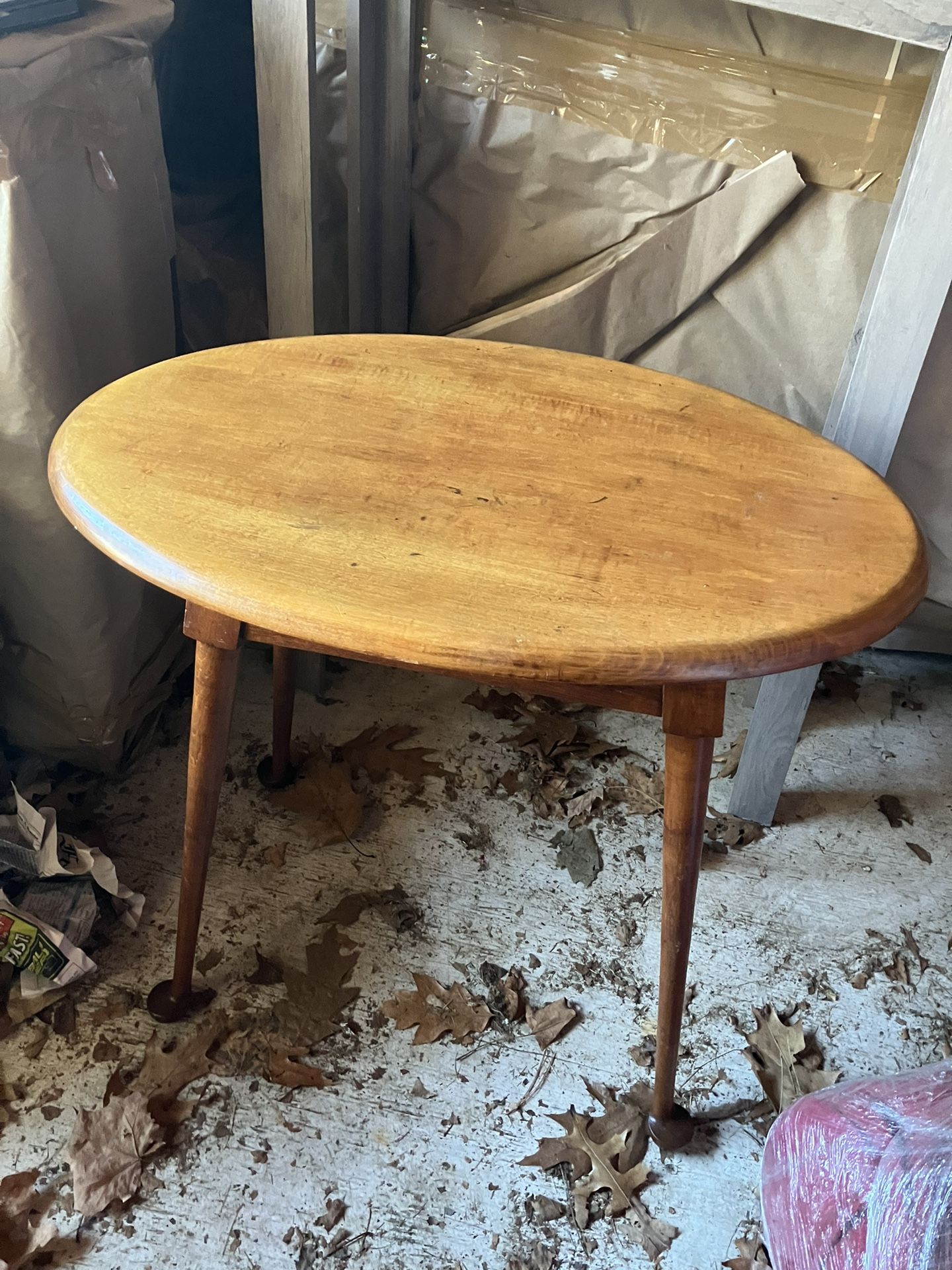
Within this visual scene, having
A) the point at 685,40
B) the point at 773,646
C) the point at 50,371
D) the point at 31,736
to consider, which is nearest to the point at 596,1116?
the point at 773,646

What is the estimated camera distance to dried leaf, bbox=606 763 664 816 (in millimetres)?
1573

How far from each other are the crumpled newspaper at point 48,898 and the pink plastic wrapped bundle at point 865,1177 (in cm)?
90

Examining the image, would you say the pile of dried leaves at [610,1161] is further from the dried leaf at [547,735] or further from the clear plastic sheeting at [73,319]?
the clear plastic sheeting at [73,319]

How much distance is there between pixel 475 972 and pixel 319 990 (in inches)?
8.4

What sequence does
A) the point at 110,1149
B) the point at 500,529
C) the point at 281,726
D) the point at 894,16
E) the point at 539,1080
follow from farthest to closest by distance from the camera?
1. the point at 281,726
2. the point at 539,1080
3. the point at 110,1149
4. the point at 894,16
5. the point at 500,529

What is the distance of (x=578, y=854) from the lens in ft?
4.89

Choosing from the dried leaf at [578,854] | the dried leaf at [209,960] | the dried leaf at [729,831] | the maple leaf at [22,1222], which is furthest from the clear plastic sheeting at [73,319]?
the dried leaf at [729,831]

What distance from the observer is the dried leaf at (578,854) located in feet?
4.80

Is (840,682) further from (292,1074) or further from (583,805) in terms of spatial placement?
(292,1074)

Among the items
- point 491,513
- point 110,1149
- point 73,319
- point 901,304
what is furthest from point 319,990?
point 901,304

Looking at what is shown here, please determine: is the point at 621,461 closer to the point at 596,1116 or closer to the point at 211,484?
the point at 211,484

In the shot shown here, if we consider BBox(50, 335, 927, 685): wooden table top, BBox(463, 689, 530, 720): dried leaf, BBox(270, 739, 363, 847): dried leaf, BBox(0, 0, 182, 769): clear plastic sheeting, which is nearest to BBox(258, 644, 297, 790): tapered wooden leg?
BBox(270, 739, 363, 847): dried leaf

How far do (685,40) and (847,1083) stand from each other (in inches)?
52.3

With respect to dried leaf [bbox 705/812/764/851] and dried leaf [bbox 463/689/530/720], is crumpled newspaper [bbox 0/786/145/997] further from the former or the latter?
dried leaf [bbox 705/812/764/851]
